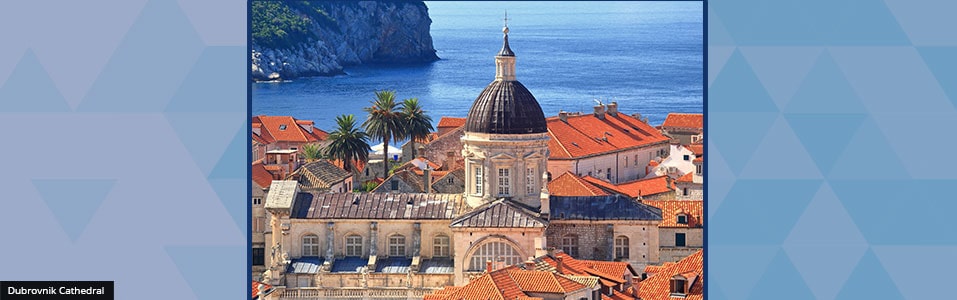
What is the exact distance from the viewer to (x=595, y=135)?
83750mm

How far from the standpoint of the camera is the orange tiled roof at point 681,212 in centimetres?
5919

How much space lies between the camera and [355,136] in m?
75.4

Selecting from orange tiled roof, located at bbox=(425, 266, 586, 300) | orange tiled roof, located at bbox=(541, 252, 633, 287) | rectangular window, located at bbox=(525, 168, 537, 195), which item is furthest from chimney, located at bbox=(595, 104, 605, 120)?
orange tiled roof, located at bbox=(425, 266, 586, 300)

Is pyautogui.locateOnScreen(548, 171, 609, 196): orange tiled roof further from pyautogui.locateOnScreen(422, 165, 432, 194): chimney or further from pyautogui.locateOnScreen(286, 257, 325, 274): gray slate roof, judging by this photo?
pyautogui.locateOnScreen(286, 257, 325, 274): gray slate roof

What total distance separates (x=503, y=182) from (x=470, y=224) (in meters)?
1.66

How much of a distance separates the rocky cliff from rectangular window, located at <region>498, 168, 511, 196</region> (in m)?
109

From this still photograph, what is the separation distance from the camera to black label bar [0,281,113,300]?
23.8 m

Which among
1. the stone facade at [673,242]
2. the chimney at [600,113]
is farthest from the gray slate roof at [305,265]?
the chimney at [600,113]

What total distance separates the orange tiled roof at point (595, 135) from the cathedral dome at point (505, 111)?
20921 mm

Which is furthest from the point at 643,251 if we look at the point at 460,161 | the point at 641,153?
the point at 641,153

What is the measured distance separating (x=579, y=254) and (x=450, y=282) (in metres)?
3.62

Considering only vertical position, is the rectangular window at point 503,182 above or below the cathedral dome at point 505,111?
below

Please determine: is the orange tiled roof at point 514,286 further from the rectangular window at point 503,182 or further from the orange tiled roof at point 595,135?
the orange tiled roof at point 595,135

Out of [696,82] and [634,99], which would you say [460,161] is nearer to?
[634,99]
